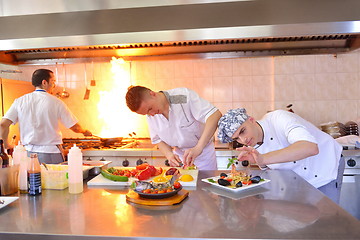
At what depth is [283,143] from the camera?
1.91m

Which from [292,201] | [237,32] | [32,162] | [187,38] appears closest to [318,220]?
[292,201]

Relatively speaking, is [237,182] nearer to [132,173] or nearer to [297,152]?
[297,152]

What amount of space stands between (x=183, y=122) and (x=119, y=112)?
1744mm

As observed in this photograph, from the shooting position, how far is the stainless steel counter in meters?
1.07

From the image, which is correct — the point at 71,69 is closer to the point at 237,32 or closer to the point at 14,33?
the point at 14,33

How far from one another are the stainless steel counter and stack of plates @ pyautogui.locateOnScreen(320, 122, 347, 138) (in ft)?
6.79

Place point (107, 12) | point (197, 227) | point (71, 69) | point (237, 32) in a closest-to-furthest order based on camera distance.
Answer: point (197, 227), point (237, 32), point (107, 12), point (71, 69)

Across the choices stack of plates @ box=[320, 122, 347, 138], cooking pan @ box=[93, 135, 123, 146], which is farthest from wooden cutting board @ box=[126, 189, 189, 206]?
stack of plates @ box=[320, 122, 347, 138]

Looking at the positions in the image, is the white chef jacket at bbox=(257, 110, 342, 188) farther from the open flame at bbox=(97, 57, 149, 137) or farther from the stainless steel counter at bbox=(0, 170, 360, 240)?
the open flame at bbox=(97, 57, 149, 137)

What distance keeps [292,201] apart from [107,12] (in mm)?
1462

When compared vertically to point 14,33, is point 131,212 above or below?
below

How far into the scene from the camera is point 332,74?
3674mm

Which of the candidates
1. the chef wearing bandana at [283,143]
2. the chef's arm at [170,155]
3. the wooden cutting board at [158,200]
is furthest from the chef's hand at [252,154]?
the chef's arm at [170,155]

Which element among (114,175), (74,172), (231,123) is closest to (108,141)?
(114,175)
